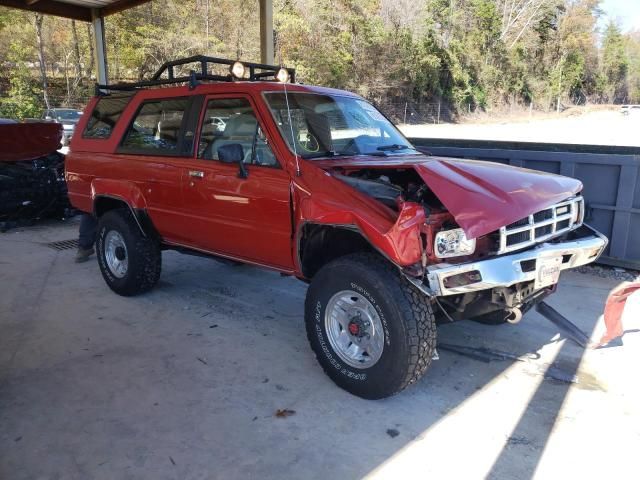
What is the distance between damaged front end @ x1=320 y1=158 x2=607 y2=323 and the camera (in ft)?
9.50

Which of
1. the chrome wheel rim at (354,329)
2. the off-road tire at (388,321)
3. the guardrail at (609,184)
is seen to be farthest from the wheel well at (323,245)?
the guardrail at (609,184)

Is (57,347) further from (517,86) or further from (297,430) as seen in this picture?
(517,86)

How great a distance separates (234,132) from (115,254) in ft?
6.88

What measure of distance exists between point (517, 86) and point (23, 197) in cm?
5648

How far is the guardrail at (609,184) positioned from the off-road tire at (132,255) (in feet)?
10.2

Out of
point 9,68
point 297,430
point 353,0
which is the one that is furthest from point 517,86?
point 297,430

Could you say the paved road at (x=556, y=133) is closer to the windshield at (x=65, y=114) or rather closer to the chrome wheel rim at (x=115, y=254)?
the chrome wheel rim at (x=115, y=254)

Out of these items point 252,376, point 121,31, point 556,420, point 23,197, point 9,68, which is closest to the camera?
point 556,420

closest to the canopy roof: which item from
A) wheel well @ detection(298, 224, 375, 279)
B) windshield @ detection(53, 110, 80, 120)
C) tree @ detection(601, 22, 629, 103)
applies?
wheel well @ detection(298, 224, 375, 279)

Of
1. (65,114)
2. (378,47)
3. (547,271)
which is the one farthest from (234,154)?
(378,47)

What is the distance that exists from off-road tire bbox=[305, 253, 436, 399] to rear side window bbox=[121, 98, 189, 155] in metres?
2.11

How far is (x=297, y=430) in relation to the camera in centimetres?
305

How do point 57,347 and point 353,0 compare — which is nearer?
point 57,347

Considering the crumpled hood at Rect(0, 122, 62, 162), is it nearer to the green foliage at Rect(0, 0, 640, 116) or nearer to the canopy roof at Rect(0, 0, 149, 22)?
the canopy roof at Rect(0, 0, 149, 22)
